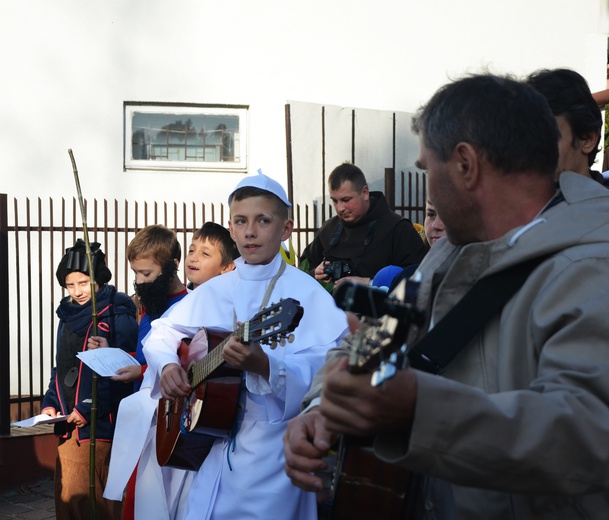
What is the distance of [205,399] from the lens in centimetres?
357

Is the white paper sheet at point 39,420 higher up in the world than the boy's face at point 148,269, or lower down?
lower down

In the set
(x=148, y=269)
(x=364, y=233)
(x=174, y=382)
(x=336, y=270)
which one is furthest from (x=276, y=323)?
(x=364, y=233)

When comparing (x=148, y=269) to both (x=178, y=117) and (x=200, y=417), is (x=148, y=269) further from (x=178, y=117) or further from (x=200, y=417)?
(x=178, y=117)

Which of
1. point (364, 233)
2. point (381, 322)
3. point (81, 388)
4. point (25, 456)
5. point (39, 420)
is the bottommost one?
point (25, 456)

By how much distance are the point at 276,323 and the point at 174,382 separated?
96 centimetres

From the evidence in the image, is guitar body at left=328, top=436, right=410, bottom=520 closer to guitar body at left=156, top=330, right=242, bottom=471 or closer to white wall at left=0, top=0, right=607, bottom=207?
guitar body at left=156, top=330, right=242, bottom=471

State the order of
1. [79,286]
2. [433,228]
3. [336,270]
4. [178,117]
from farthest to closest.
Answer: [178,117] < [336,270] < [79,286] < [433,228]

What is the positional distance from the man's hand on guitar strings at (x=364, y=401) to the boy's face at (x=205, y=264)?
3965 mm

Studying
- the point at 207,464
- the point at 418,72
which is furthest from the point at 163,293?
the point at 418,72

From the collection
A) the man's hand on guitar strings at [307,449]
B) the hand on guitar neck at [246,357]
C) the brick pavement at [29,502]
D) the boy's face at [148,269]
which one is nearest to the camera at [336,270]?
the boy's face at [148,269]

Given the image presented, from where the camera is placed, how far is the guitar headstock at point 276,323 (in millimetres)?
3031

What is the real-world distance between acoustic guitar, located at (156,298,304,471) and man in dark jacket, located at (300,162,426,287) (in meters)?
2.57

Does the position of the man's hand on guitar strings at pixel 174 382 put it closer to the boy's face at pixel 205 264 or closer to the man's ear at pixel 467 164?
the boy's face at pixel 205 264

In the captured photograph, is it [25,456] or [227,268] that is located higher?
[227,268]
